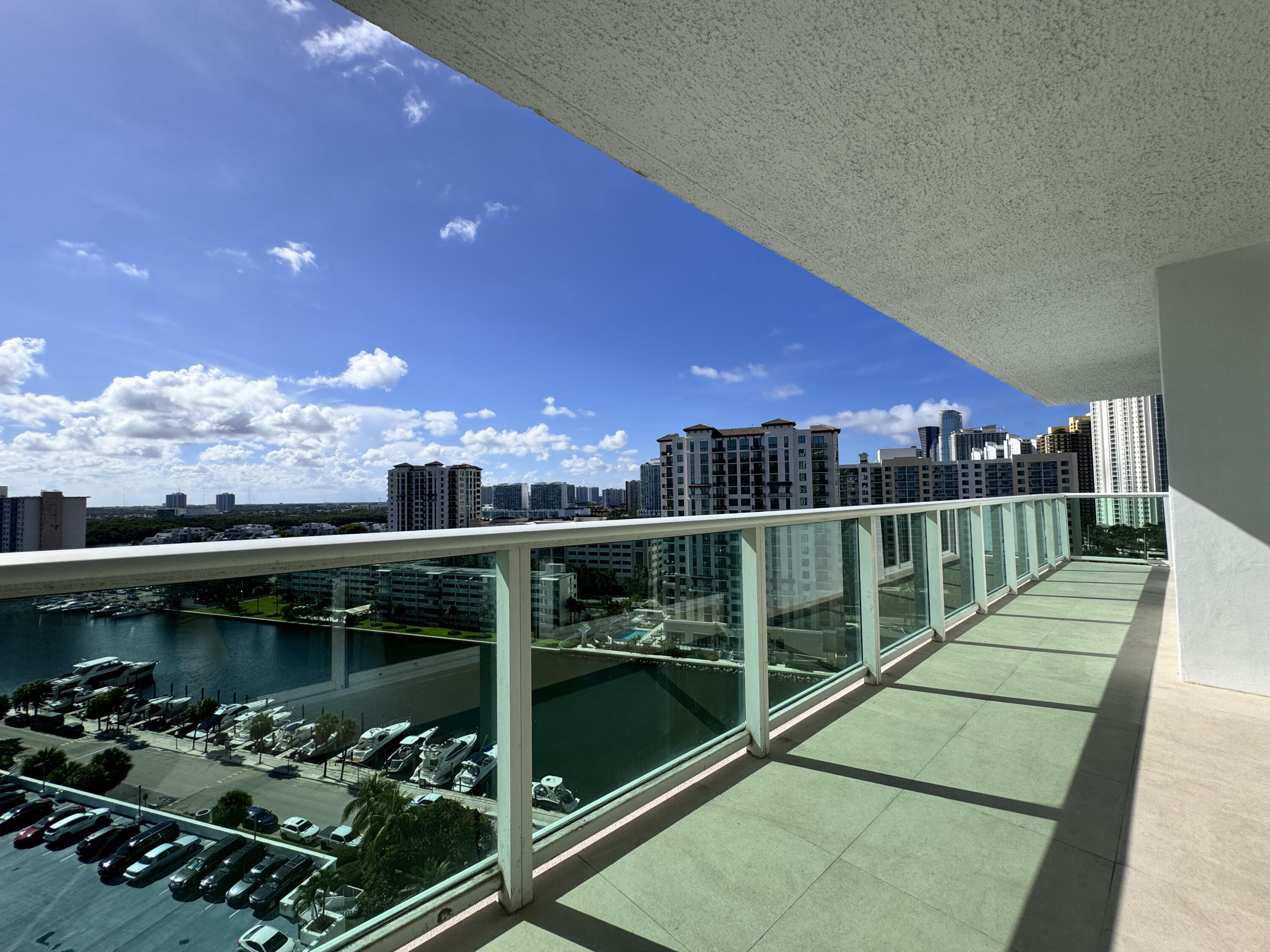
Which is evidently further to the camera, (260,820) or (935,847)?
(935,847)

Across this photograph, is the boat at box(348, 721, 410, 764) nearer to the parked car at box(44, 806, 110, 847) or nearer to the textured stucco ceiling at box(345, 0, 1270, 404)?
the parked car at box(44, 806, 110, 847)

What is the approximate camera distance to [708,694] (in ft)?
8.16

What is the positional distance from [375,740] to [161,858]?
0.42 metres

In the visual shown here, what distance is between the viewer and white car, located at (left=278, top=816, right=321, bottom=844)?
4.06 feet

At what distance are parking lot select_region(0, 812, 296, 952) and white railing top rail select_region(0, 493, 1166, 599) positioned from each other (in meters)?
0.45

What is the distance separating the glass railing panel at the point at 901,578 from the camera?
3.81 m

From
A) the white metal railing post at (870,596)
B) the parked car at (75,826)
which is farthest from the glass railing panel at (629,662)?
the white metal railing post at (870,596)

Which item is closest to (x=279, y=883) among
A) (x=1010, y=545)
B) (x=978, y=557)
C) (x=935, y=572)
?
(x=935, y=572)

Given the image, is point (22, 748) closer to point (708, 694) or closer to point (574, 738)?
point (574, 738)

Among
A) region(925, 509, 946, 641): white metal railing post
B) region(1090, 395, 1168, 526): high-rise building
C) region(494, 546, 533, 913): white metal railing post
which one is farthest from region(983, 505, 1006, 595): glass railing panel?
region(1090, 395, 1168, 526): high-rise building

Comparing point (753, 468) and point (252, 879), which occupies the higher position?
point (753, 468)

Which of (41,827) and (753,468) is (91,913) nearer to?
(41,827)

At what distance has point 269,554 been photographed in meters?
1.22

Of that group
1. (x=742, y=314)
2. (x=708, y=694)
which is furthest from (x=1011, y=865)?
(x=742, y=314)
